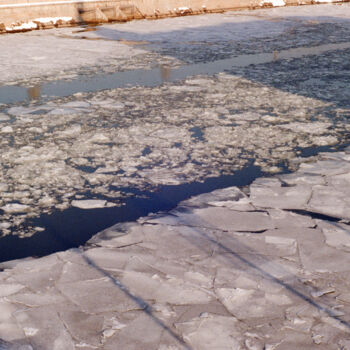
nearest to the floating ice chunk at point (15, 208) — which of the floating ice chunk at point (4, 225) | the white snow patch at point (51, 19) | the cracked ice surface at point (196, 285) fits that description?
the floating ice chunk at point (4, 225)

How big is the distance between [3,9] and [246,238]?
9.92 metres

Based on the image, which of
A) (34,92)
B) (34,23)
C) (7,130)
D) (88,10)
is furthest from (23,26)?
(7,130)

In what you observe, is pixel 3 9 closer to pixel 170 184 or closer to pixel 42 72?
pixel 42 72

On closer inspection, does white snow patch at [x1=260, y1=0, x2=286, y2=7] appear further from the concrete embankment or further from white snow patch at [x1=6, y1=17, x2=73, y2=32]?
white snow patch at [x1=6, y1=17, x2=73, y2=32]

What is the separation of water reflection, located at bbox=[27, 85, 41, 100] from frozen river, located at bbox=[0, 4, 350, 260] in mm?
23

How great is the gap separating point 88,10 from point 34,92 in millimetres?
6601

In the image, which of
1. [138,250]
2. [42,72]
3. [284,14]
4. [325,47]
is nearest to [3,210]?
[138,250]

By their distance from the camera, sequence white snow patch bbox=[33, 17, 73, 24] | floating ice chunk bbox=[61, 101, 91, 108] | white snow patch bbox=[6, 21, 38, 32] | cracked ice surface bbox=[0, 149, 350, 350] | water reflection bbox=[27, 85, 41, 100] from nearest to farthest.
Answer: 1. cracked ice surface bbox=[0, 149, 350, 350]
2. floating ice chunk bbox=[61, 101, 91, 108]
3. water reflection bbox=[27, 85, 41, 100]
4. white snow patch bbox=[6, 21, 38, 32]
5. white snow patch bbox=[33, 17, 73, 24]

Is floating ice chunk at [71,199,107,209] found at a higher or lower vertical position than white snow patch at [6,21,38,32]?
lower

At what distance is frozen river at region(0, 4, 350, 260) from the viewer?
3.63 meters

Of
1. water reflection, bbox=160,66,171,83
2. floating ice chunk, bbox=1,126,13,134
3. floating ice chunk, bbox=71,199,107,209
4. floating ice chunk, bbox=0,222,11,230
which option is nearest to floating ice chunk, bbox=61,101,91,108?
floating ice chunk, bbox=1,126,13,134

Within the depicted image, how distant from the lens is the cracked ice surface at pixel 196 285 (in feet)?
7.46

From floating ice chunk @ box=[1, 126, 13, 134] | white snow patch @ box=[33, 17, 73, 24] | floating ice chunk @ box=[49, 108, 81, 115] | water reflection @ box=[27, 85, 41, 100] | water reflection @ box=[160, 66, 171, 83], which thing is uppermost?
white snow patch @ box=[33, 17, 73, 24]

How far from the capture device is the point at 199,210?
11.4 ft
